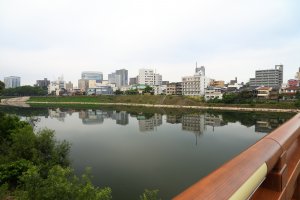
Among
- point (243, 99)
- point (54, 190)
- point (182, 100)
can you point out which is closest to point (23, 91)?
point (182, 100)

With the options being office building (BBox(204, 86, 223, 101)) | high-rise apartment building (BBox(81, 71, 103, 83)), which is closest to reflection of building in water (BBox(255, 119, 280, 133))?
office building (BBox(204, 86, 223, 101))

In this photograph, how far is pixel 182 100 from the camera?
65.9 metres

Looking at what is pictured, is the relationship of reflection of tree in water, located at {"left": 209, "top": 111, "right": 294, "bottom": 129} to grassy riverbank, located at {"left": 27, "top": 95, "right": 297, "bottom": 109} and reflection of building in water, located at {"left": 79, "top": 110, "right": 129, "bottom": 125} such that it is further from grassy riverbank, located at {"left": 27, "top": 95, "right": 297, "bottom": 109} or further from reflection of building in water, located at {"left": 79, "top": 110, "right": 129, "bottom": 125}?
reflection of building in water, located at {"left": 79, "top": 110, "right": 129, "bottom": 125}

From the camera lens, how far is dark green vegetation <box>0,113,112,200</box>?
677 cm

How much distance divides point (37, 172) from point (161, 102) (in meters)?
60.0

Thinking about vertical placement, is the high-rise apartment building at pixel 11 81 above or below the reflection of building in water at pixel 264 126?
above

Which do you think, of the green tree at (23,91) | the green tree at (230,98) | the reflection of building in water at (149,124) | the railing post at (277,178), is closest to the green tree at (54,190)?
the railing post at (277,178)

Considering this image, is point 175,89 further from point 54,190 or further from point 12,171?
point 54,190

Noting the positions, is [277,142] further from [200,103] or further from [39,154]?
[200,103]

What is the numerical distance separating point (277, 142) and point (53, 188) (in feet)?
22.1

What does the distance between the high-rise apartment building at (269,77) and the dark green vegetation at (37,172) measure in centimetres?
7663

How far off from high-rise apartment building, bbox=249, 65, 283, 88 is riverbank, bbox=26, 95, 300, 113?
2921cm

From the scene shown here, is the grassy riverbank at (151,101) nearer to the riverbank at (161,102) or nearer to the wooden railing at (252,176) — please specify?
the riverbank at (161,102)

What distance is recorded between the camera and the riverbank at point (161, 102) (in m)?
49.2
